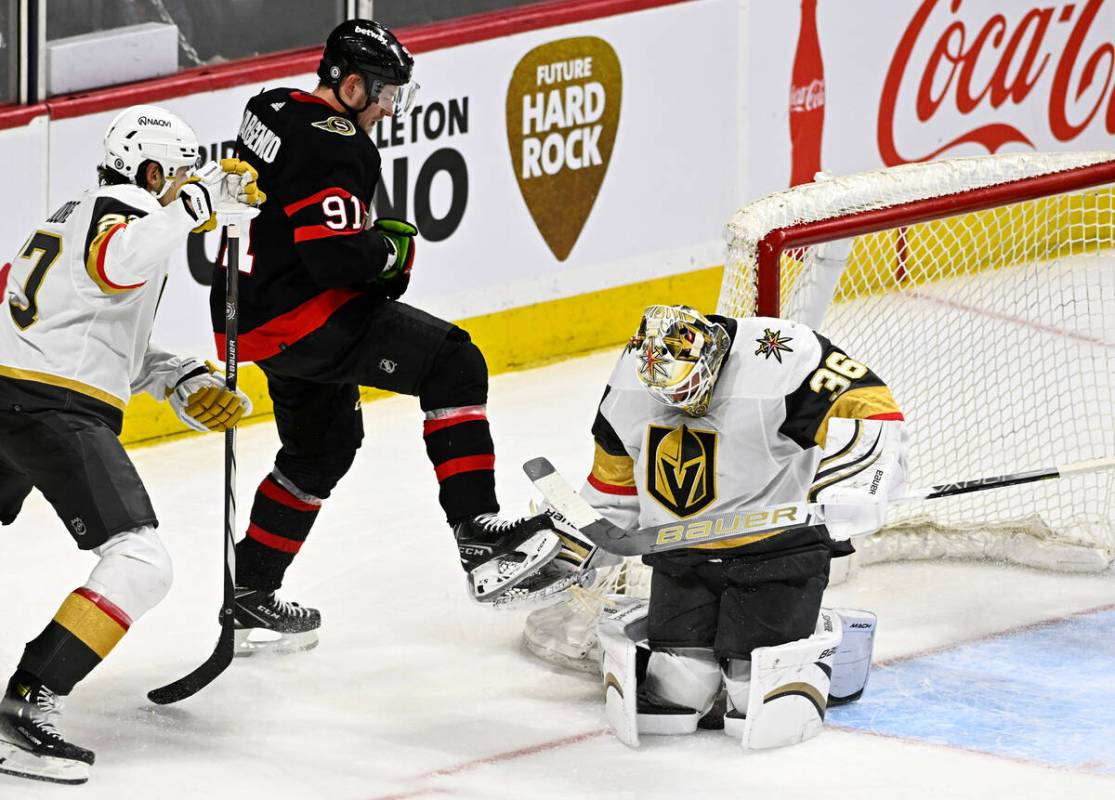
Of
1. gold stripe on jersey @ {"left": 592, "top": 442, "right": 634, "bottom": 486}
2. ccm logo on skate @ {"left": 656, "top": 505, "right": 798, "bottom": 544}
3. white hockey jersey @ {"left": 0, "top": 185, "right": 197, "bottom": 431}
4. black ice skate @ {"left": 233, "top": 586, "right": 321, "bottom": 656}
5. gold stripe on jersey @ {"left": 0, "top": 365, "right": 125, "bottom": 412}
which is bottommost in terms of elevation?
black ice skate @ {"left": 233, "top": 586, "right": 321, "bottom": 656}

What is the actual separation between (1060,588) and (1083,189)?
966mm

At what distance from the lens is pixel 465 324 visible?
7.24 meters

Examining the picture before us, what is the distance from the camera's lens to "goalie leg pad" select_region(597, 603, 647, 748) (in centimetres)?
470

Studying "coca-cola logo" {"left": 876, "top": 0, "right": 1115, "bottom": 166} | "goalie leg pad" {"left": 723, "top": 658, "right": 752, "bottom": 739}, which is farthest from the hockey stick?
"coca-cola logo" {"left": 876, "top": 0, "right": 1115, "bottom": 166}

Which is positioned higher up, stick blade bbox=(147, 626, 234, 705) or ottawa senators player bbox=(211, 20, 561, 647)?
ottawa senators player bbox=(211, 20, 561, 647)

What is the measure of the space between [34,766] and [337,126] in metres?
1.41

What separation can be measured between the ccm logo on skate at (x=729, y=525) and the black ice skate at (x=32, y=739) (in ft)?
4.03

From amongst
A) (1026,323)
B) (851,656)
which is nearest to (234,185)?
(851,656)

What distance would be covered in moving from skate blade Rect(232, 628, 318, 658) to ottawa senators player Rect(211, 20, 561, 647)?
0.64m

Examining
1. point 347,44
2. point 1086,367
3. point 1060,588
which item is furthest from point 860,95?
point 347,44

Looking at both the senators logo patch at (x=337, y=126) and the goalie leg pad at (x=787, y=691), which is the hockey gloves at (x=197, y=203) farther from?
the goalie leg pad at (x=787, y=691)

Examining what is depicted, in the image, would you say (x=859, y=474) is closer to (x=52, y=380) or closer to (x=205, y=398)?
(x=205, y=398)

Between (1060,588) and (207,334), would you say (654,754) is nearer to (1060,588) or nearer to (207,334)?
(1060,588)

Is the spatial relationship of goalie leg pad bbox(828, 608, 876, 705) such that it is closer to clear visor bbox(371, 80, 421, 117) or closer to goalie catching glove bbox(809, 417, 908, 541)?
goalie catching glove bbox(809, 417, 908, 541)
